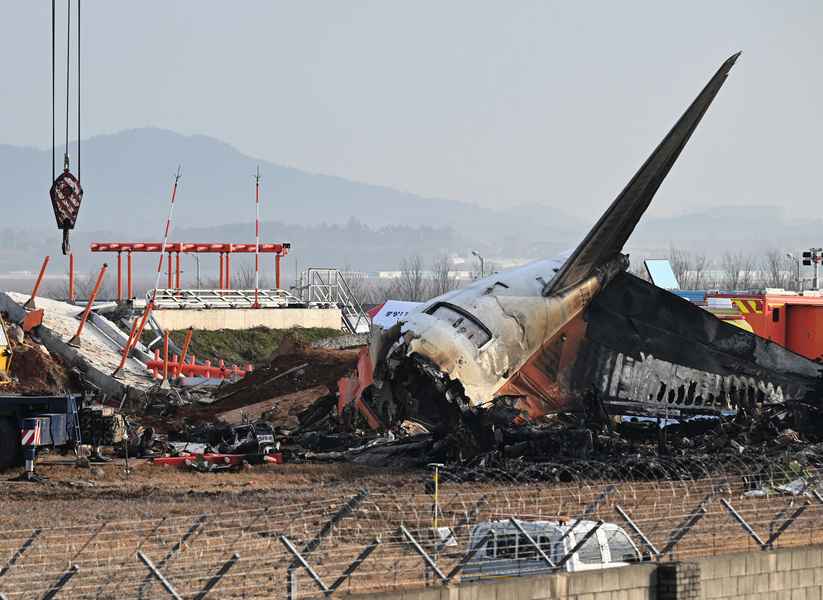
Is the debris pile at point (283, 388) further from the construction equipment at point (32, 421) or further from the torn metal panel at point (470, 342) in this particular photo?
the construction equipment at point (32, 421)

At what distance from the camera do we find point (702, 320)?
116 feet

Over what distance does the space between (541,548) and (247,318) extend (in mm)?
58469

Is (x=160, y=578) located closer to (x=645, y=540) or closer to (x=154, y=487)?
(x=645, y=540)

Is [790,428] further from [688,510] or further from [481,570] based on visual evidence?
[481,570]

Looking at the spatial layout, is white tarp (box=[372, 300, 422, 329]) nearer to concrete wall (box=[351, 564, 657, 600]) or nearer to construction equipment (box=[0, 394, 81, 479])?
construction equipment (box=[0, 394, 81, 479])

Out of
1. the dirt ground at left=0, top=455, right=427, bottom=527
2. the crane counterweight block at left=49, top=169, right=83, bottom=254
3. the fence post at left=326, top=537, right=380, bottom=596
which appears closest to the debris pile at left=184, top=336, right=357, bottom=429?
the crane counterweight block at left=49, top=169, right=83, bottom=254

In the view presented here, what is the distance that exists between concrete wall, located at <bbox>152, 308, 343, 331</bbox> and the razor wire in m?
47.8

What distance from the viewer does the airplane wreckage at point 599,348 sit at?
111ft

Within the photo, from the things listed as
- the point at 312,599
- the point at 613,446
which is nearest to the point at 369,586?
the point at 312,599

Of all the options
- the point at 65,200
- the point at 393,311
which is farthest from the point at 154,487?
the point at 393,311

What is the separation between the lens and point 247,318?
74188mm

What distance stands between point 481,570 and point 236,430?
20.1 meters

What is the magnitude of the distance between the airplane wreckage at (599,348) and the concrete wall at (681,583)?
14.8m

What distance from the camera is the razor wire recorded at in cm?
1455
